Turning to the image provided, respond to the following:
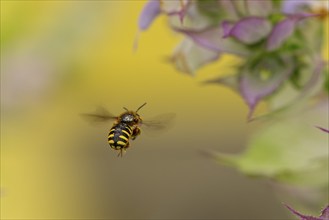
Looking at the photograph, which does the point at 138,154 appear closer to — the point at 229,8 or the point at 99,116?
the point at 99,116

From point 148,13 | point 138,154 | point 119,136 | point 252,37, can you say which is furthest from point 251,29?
point 138,154

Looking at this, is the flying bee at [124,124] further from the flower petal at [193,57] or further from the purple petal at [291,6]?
the purple petal at [291,6]

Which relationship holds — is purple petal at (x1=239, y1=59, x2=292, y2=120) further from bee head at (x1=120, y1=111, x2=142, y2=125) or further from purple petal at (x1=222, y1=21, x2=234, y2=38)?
bee head at (x1=120, y1=111, x2=142, y2=125)

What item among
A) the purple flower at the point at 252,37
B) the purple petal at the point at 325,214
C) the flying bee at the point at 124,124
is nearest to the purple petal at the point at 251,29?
the purple flower at the point at 252,37

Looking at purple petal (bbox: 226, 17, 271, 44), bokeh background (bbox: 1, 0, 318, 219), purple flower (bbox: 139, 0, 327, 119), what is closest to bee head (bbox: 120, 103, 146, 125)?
purple flower (bbox: 139, 0, 327, 119)

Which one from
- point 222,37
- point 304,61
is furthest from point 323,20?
point 222,37
